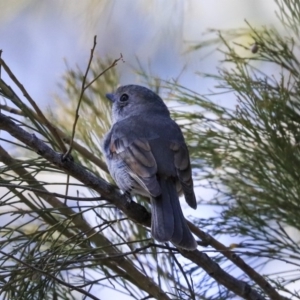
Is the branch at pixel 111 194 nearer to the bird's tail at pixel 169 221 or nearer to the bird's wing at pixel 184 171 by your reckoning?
the bird's tail at pixel 169 221

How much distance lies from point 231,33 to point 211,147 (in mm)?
467

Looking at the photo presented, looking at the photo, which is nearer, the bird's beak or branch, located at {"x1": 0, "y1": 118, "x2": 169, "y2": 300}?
branch, located at {"x1": 0, "y1": 118, "x2": 169, "y2": 300}

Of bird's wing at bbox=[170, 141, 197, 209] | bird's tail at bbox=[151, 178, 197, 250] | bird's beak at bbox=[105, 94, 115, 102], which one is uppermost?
bird's beak at bbox=[105, 94, 115, 102]

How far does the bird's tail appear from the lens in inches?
72.3

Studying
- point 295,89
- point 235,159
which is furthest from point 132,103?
point 295,89

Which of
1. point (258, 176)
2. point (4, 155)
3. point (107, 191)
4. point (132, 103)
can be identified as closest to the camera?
point (107, 191)

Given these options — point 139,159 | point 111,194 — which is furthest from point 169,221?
point 139,159

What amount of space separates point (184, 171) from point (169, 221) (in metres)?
0.30

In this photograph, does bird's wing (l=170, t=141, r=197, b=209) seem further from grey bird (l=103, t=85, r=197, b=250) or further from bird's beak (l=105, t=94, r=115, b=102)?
bird's beak (l=105, t=94, r=115, b=102)

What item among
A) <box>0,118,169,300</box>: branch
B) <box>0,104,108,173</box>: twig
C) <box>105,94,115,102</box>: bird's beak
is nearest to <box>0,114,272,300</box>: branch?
<box>0,118,169,300</box>: branch

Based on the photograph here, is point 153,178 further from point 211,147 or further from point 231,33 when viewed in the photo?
point 231,33

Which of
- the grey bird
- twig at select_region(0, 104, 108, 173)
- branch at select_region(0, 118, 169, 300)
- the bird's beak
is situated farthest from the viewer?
the bird's beak

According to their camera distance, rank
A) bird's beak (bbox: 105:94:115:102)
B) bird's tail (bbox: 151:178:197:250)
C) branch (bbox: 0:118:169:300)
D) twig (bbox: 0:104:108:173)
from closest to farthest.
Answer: branch (bbox: 0:118:169:300)
bird's tail (bbox: 151:178:197:250)
twig (bbox: 0:104:108:173)
bird's beak (bbox: 105:94:115:102)

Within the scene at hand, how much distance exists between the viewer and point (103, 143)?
239 cm
